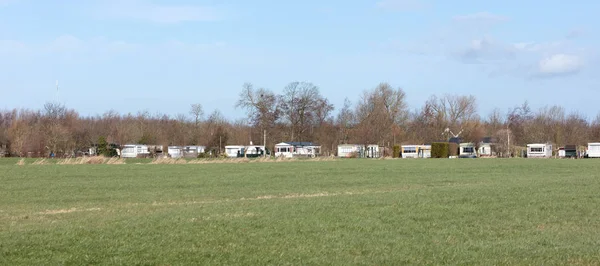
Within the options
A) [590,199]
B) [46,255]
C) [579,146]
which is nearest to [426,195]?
[590,199]

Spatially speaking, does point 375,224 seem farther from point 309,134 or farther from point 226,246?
point 309,134

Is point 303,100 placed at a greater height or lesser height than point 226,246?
greater

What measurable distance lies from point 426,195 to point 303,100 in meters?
118

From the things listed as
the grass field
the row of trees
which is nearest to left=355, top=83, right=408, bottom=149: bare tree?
the row of trees

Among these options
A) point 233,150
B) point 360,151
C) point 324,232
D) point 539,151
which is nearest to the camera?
point 324,232

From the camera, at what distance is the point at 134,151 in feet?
412

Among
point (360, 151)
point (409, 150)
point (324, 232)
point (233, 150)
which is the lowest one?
point (324, 232)

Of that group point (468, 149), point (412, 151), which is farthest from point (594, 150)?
point (412, 151)

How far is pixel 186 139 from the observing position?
5891 inches

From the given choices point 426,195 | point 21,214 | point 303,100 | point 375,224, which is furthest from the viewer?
point 303,100

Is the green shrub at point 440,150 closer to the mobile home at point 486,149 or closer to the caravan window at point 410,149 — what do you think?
the caravan window at point 410,149

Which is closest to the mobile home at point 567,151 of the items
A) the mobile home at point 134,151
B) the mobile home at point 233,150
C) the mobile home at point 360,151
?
the mobile home at point 360,151

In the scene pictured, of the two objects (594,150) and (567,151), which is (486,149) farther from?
(594,150)

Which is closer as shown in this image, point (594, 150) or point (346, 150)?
point (594, 150)
